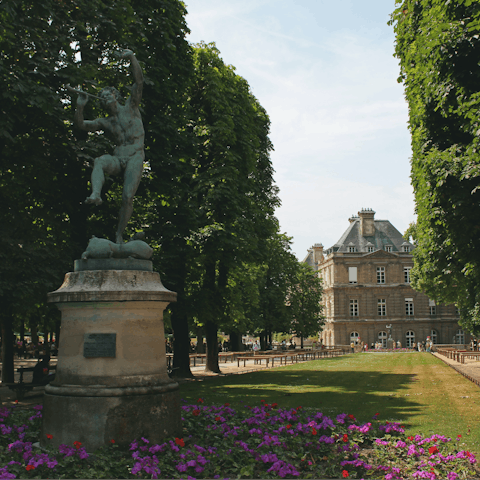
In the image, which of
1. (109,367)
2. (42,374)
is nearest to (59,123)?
(109,367)

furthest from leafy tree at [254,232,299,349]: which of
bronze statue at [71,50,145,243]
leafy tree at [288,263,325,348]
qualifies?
bronze statue at [71,50,145,243]

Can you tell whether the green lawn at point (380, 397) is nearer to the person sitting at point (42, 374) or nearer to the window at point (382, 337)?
the person sitting at point (42, 374)

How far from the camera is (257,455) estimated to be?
730 centimetres

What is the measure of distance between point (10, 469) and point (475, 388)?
14.2 m

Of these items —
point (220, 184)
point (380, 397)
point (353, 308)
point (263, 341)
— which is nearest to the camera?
point (380, 397)

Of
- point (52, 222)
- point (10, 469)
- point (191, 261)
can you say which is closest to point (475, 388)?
point (191, 261)

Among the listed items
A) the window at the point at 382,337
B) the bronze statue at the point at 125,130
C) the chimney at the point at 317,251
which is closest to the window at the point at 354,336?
the window at the point at 382,337

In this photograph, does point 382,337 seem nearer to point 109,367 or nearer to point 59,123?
point 59,123

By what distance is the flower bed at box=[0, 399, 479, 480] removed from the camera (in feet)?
21.5

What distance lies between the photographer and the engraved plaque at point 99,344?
25.1 ft

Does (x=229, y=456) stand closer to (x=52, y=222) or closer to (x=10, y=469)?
(x=10, y=469)

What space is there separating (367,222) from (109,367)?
76433mm

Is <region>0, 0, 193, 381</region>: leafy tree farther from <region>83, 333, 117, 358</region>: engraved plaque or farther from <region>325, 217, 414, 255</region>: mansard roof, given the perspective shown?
<region>325, 217, 414, 255</region>: mansard roof

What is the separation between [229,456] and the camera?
713cm
